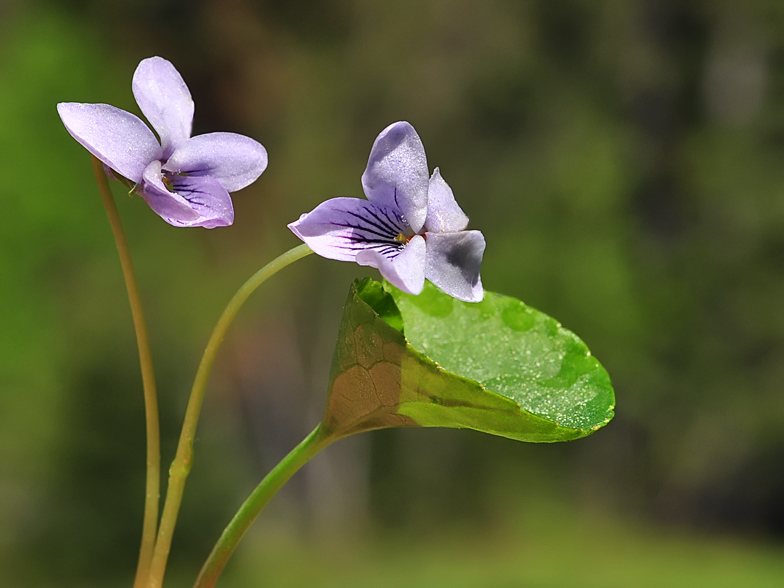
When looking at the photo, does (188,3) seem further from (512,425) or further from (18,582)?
(512,425)

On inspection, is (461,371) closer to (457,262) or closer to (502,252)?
(457,262)

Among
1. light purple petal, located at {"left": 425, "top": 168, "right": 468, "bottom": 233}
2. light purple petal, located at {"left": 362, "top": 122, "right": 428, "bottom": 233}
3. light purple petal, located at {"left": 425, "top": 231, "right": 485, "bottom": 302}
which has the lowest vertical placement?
light purple petal, located at {"left": 425, "top": 231, "right": 485, "bottom": 302}

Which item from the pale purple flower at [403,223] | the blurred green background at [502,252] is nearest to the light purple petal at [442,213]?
the pale purple flower at [403,223]

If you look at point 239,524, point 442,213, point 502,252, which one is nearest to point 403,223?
point 442,213

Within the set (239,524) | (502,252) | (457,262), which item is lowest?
(502,252)

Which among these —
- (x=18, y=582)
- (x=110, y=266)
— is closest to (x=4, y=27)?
(x=110, y=266)

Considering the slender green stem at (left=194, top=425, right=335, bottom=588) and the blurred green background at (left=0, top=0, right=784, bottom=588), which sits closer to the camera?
the slender green stem at (left=194, top=425, right=335, bottom=588)

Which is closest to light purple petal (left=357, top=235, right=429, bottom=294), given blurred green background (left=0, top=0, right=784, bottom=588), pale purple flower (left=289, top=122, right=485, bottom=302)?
pale purple flower (left=289, top=122, right=485, bottom=302)

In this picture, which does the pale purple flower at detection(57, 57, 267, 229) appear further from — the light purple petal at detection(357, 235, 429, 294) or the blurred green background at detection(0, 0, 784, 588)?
the blurred green background at detection(0, 0, 784, 588)
